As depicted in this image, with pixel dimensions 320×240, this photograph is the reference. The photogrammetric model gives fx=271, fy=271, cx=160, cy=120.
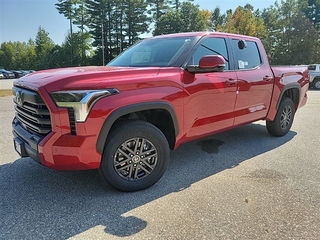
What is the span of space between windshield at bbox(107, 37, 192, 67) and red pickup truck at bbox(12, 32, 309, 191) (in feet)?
0.06

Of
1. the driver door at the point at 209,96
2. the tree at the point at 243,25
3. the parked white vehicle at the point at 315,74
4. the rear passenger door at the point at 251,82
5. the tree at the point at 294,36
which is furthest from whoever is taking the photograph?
the tree at the point at 243,25

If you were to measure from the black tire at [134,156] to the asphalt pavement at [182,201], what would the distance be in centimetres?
15

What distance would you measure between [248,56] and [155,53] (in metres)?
1.67

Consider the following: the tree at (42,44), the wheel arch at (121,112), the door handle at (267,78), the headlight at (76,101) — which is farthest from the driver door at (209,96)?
the tree at (42,44)

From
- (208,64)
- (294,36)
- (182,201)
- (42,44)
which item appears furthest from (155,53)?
(42,44)

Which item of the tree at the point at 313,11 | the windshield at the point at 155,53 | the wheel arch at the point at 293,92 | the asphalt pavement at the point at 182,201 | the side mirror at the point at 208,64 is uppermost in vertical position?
the tree at the point at 313,11

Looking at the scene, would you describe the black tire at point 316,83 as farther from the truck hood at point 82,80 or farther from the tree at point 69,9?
the tree at point 69,9

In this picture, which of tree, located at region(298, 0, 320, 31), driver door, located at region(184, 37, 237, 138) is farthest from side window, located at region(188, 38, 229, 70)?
tree, located at region(298, 0, 320, 31)

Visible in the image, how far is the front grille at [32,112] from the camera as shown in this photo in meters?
2.65

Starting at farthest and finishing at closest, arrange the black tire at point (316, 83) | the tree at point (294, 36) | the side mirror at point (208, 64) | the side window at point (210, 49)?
1. the tree at point (294, 36)
2. the black tire at point (316, 83)
3. the side window at point (210, 49)
4. the side mirror at point (208, 64)

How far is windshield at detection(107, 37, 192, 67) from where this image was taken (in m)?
3.57

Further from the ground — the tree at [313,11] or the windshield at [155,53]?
the tree at [313,11]

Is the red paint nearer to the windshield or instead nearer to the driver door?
the driver door

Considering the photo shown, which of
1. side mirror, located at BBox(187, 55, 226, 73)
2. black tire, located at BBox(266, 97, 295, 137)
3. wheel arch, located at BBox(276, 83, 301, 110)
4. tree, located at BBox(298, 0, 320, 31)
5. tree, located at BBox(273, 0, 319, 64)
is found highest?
tree, located at BBox(298, 0, 320, 31)
